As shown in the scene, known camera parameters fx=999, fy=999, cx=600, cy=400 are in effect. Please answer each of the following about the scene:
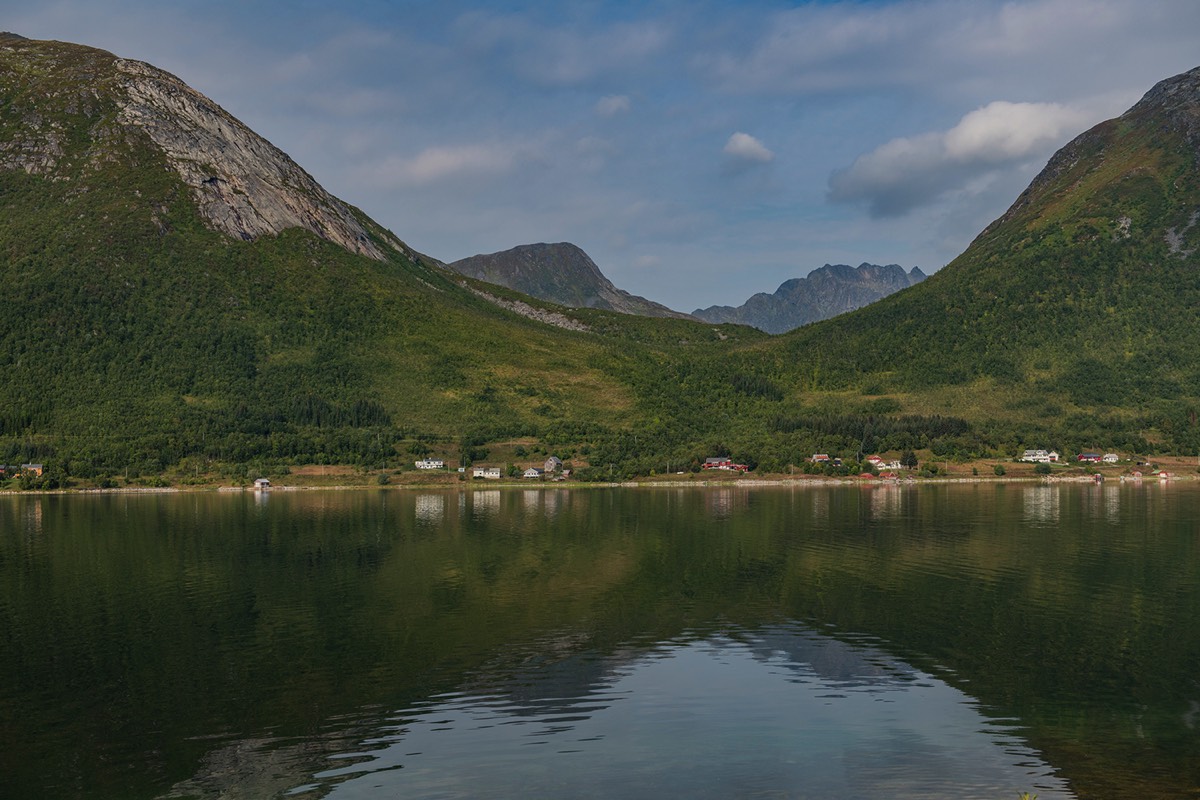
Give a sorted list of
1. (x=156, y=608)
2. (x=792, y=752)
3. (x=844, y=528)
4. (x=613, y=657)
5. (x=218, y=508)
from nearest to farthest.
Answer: (x=792, y=752)
(x=613, y=657)
(x=156, y=608)
(x=844, y=528)
(x=218, y=508)

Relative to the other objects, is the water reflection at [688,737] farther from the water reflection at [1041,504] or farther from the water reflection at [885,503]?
the water reflection at [885,503]

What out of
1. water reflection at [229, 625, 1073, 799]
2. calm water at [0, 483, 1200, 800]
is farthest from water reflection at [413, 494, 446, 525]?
water reflection at [229, 625, 1073, 799]

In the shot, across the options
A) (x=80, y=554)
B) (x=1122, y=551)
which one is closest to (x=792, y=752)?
(x=1122, y=551)

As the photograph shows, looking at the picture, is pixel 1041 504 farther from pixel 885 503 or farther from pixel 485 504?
pixel 485 504

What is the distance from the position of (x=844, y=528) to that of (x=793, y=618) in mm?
56555

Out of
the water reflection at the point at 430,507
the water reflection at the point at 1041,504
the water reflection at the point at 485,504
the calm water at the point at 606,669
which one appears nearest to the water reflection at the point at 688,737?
the calm water at the point at 606,669

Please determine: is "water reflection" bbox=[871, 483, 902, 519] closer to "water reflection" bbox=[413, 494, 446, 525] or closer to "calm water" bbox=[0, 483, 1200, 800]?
"calm water" bbox=[0, 483, 1200, 800]

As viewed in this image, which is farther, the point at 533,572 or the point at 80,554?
the point at 80,554

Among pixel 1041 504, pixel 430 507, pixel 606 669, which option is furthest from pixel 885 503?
pixel 606 669

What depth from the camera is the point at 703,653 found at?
51.4 m

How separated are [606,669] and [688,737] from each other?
10.4 meters

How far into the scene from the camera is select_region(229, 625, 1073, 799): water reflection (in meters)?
32.5

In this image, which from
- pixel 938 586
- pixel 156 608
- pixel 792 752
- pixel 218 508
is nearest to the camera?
pixel 792 752

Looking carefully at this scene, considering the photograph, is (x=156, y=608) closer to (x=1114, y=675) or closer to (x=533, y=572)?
(x=533, y=572)
